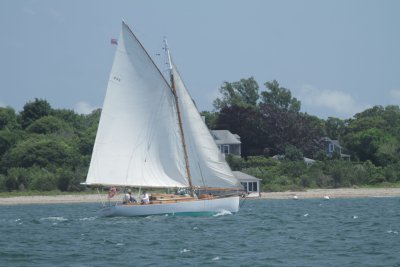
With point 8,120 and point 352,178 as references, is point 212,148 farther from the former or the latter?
point 8,120

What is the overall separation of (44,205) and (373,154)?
134 ft

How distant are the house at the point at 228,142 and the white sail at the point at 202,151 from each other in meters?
52.1

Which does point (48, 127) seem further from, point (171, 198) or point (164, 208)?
point (164, 208)

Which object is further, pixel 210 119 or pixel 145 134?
pixel 210 119

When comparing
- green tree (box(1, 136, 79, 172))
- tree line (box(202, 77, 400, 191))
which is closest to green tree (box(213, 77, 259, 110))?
tree line (box(202, 77, 400, 191))

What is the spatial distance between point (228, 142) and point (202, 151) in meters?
53.1

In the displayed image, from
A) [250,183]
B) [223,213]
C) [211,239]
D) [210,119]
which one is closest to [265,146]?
[210,119]

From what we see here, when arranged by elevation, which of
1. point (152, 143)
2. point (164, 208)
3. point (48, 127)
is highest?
point (48, 127)

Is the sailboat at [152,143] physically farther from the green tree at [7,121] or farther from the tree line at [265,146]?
the green tree at [7,121]

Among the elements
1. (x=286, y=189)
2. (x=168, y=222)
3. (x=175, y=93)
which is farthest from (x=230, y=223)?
(x=286, y=189)

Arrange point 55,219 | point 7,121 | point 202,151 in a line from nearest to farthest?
1. point 202,151
2. point 55,219
3. point 7,121

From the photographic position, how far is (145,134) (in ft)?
181

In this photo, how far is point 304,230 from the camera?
156 feet

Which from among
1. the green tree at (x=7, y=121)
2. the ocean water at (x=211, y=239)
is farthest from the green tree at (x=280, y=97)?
the ocean water at (x=211, y=239)
